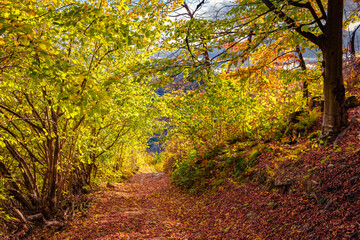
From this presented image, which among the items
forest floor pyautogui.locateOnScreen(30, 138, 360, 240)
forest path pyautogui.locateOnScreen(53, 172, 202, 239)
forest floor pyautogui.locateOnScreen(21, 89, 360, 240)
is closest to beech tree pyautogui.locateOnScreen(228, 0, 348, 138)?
forest floor pyautogui.locateOnScreen(21, 89, 360, 240)

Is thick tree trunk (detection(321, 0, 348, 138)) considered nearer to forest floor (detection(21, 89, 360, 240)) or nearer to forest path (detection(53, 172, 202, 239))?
forest floor (detection(21, 89, 360, 240))

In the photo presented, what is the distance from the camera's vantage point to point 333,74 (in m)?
4.31

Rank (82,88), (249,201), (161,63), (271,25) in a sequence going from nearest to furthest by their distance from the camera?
(82,88), (271,25), (161,63), (249,201)

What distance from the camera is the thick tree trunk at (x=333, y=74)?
13.3 ft

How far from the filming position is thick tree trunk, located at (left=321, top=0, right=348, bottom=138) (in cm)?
406

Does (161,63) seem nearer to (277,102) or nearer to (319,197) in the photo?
(319,197)

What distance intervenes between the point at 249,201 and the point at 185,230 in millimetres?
1842

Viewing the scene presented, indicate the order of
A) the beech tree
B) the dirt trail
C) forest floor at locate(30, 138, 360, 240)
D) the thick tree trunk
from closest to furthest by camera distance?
forest floor at locate(30, 138, 360, 240), the beech tree, the thick tree trunk, the dirt trail

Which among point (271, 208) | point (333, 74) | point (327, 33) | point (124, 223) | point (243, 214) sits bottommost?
point (124, 223)

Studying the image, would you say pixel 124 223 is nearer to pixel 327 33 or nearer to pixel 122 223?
pixel 122 223

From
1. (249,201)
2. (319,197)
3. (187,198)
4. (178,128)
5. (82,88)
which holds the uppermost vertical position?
(82,88)

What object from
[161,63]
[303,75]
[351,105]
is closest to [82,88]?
[161,63]

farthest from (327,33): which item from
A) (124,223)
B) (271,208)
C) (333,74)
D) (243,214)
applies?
(124,223)

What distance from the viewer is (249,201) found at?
17.3 ft
